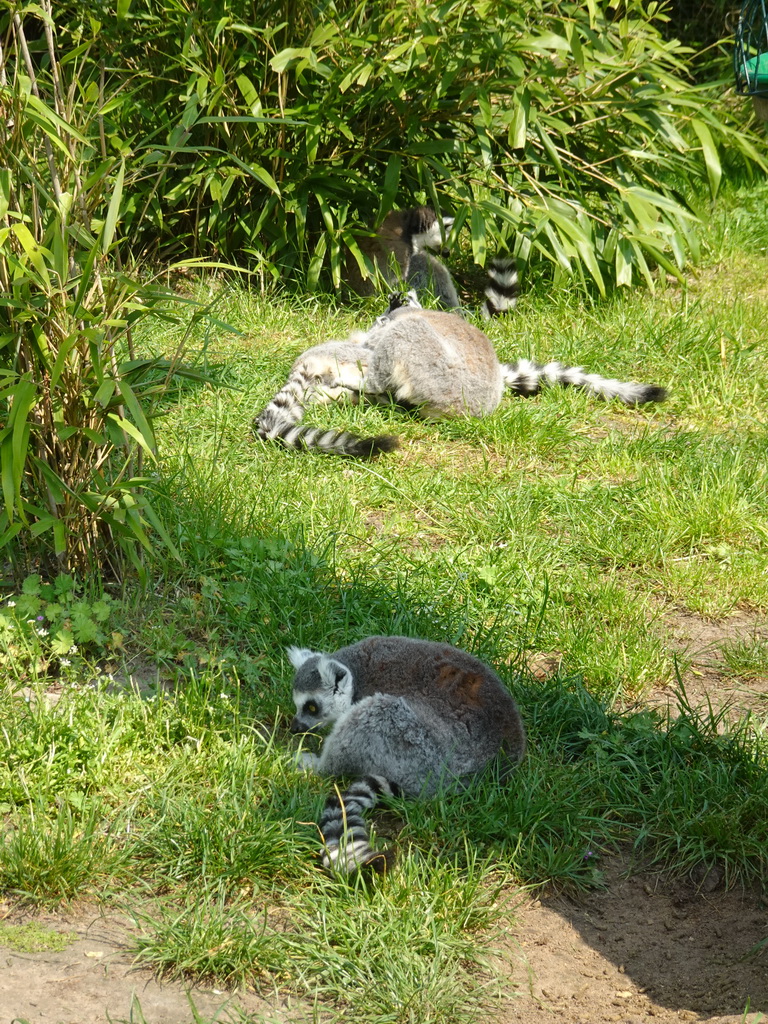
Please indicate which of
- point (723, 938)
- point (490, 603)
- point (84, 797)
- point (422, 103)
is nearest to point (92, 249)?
point (84, 797)

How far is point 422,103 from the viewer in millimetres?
6289

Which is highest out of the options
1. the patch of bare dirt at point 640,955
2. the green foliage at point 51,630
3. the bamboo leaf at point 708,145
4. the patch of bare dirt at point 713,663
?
the bamboo leaf at point 708,145

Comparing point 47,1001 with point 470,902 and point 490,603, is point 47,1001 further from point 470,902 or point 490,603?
point 490,603

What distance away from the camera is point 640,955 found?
2.56 m

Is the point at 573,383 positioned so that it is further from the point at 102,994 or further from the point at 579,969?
the point at 102,994

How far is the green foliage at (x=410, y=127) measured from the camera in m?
6.00

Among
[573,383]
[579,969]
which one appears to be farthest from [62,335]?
[573,383]

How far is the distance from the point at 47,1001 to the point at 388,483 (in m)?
2.79

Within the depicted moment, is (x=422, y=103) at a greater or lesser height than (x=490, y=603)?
greater

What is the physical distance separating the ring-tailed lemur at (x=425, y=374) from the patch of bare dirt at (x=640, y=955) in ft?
9.62

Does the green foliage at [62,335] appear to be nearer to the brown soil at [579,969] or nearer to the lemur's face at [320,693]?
the lemur's face at [320,693]

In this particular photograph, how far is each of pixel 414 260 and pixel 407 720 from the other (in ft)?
14.6

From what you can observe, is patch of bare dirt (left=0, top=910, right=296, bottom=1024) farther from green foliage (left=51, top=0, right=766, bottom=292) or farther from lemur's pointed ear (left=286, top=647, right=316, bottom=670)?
green foliage (left=51, top=0, right=766, bottom=292)

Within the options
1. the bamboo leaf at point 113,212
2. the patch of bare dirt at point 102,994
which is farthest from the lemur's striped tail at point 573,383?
the patch of bare dirt at point 102,994
